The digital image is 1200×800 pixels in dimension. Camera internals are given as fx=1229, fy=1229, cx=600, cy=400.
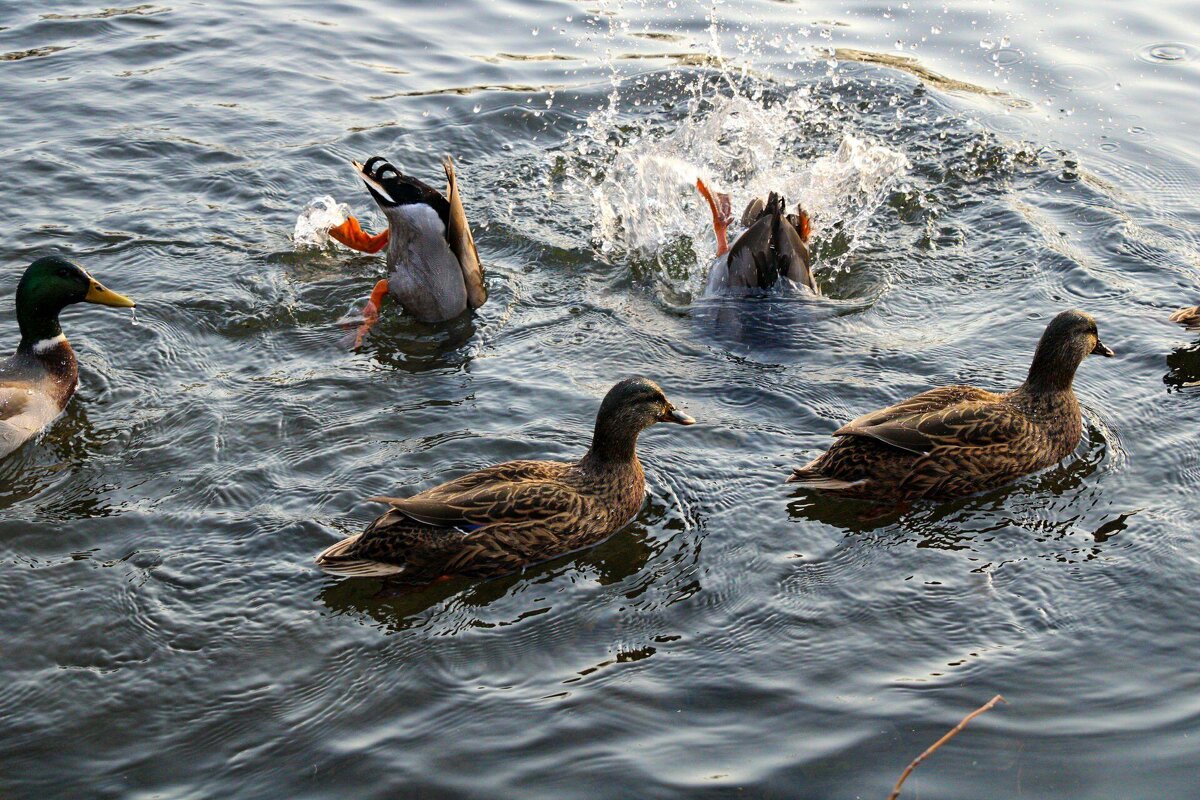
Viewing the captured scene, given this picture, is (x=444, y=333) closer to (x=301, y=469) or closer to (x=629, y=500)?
(x=301, y=469)

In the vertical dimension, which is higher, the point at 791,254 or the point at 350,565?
the point at 791,254

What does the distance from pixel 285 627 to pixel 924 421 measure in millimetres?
2998

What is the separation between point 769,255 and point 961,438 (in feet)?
7.48

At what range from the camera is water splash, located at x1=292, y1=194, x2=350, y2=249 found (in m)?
8.23

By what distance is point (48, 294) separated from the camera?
6.83m

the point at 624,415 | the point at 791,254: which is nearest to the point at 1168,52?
the point at 791,254

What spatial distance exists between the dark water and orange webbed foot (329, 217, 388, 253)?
220mm

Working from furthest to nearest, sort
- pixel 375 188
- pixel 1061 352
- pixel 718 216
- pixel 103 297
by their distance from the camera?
pixel 718 216, pixel 375 188, pixel 103 297, pixel 1061 352

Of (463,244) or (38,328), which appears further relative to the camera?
(463,244)

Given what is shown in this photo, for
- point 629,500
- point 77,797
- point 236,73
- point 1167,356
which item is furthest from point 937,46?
point 77,797

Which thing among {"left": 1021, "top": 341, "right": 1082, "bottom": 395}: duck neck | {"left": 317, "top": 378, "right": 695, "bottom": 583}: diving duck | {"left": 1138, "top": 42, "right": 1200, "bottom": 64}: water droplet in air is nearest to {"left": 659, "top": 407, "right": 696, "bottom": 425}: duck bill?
{"left": 317, "top": 378, "right": 695, "bottom": 583}: diving duck

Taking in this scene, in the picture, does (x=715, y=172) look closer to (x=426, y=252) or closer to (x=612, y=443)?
(x=426, y=252)

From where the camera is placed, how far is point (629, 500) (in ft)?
18.4

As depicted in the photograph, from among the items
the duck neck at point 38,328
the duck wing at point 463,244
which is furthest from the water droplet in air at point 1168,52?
the duck neck at point 38,328
